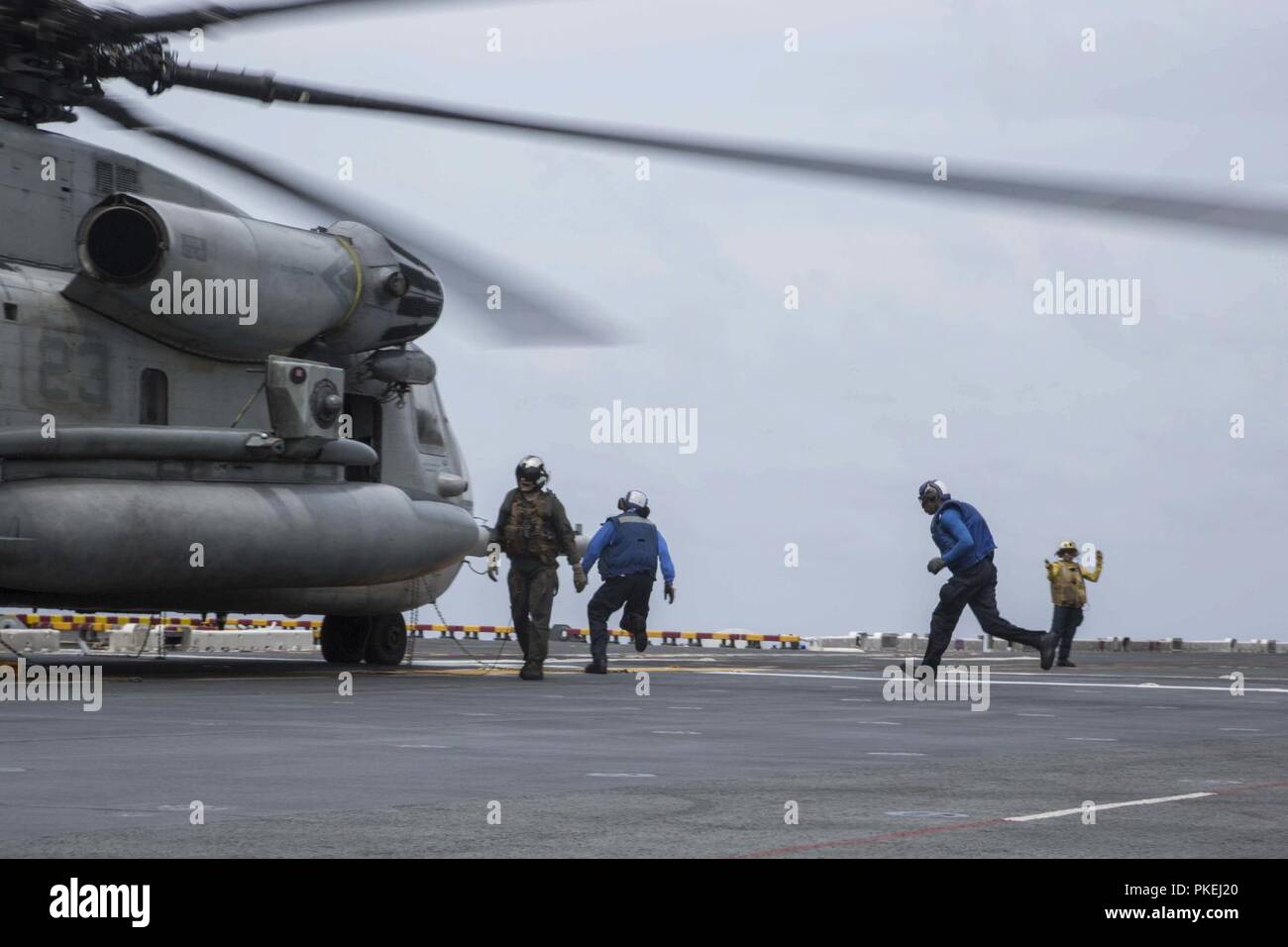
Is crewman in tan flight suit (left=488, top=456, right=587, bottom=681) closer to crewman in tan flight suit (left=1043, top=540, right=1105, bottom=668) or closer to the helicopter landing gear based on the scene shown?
the helicopter landing gear

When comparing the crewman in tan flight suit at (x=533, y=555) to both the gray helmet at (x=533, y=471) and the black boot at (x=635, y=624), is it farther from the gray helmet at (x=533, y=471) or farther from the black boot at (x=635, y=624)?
the black boot at (x=635, y=624)

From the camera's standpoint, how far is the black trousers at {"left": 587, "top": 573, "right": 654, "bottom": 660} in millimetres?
19469

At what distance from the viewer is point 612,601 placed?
19922mm

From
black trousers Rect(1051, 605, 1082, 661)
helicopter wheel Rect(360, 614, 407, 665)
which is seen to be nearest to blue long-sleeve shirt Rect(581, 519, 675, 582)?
helicopter wheel Rect(360, 614, 407, 665)

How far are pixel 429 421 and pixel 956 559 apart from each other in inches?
242

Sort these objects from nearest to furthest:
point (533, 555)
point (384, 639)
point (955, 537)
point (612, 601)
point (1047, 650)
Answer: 1. point (533, 555)
2. point (955, 537)
3. point (612, 601)
4. point (1047, 650)
5. point (384, 639)

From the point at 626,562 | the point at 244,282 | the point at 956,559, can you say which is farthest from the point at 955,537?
the point at 244,282

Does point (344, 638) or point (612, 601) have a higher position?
point (612, 601)

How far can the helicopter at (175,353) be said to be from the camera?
1527cm

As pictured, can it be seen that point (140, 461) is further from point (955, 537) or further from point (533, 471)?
point (955, 537)

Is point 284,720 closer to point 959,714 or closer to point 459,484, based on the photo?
point 959,714

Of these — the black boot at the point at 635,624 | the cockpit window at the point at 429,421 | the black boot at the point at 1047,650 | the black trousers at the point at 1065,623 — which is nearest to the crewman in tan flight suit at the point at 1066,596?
the black trousers at the point at 1065,623

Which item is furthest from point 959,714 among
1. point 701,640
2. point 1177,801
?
point 701,640
